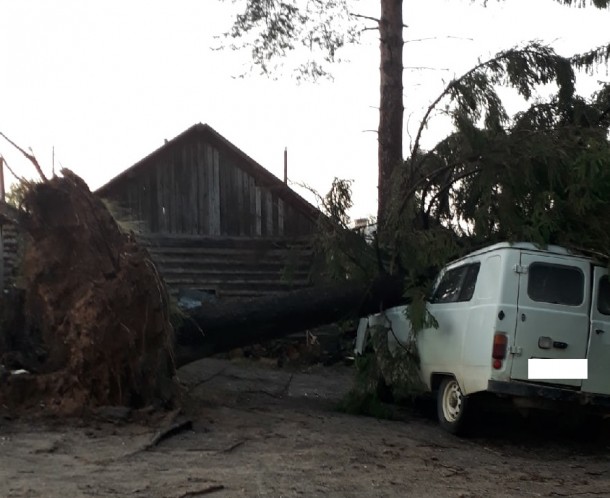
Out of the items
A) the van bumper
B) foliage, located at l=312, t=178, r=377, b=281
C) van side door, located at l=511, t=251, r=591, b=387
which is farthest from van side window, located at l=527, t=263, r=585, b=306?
foliage, located at l=312, t=178, r=377, b=281

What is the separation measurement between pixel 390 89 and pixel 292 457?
1033cm

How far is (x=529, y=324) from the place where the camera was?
8344mm

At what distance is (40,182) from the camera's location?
29.8 ft

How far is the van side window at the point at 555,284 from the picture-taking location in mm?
8500

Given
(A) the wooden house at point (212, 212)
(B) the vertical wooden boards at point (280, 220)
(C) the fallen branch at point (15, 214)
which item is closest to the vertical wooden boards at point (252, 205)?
(A) the wooden house at point (212, 212)

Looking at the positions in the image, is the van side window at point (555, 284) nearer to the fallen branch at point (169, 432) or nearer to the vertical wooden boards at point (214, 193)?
the fallen branch at point (169, 432)

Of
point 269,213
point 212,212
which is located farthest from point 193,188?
point 269,213

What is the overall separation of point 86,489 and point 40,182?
13.9 feet

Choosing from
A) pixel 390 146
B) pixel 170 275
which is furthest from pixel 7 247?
pixel 390 146

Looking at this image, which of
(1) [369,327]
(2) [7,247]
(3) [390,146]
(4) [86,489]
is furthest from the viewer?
(2) [7,247]

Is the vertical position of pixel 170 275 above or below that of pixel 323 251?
below

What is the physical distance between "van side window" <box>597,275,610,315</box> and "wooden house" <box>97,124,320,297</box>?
11663mm

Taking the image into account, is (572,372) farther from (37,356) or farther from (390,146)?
(390,146)

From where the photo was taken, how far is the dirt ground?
20.1 ft
